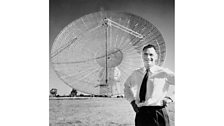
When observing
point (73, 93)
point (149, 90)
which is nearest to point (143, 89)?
point (149, 90)

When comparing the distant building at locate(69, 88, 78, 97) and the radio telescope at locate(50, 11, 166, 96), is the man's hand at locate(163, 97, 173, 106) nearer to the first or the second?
the radio telescope at locate(50, 11, 166, 96)

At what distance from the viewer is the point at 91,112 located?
258 centimetres

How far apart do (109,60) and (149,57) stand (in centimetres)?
37

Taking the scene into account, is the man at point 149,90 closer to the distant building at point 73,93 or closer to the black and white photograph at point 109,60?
the black and white photograph at point 109,60

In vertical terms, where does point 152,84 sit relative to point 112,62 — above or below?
below

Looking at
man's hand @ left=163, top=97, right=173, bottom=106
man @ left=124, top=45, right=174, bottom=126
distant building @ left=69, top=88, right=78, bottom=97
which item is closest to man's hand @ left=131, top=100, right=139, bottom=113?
man @ left=124, top=45, right=174, bottom=126

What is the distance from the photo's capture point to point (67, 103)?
257cm

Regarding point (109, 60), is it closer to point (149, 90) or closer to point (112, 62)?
point (112, 62)

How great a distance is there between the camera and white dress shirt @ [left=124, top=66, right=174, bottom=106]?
2.50 m

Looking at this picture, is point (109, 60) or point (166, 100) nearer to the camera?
point (166, 100)
